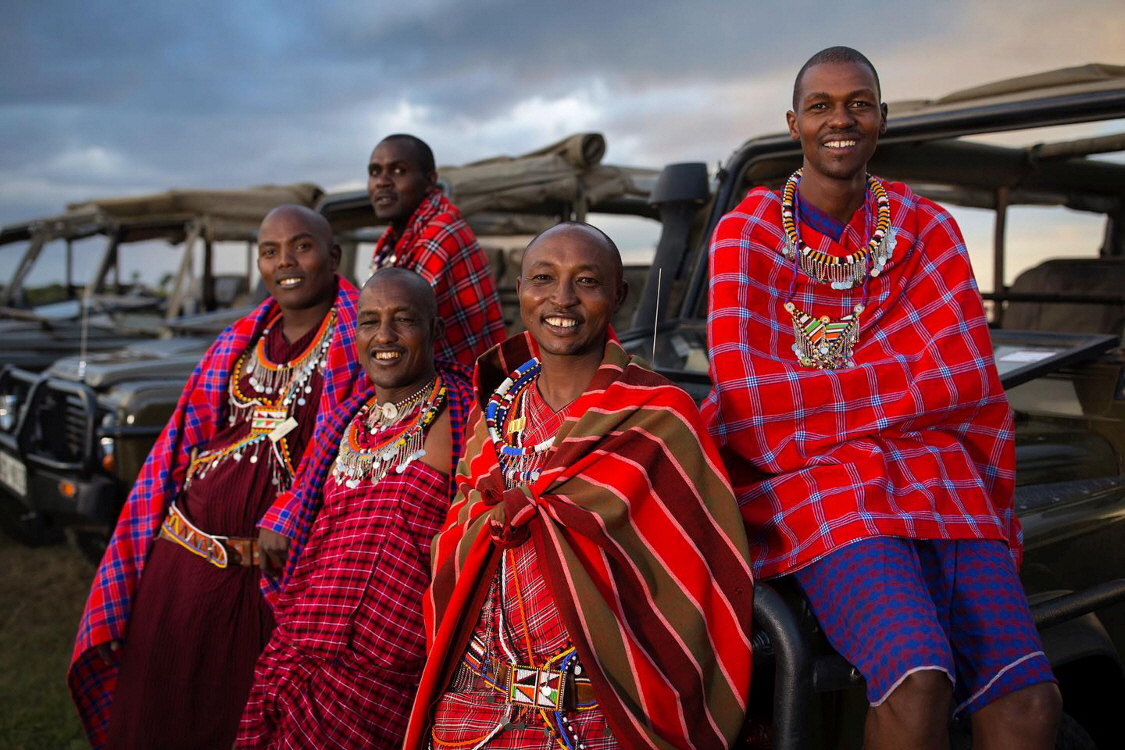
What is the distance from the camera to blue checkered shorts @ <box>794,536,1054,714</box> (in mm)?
1598

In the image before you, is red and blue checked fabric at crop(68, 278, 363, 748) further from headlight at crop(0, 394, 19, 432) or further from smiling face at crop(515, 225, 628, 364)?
headlight at crop(0, 394, 19, 432)

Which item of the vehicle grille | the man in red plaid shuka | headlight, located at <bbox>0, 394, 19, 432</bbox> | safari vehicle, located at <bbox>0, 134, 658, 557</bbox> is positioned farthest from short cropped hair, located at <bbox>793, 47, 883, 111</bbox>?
headlight, located at <bbox>0, 394, 19, 432</bbox>

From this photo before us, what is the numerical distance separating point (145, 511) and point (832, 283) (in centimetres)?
211

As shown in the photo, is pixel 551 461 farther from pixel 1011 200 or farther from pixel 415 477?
pixel 1011 200

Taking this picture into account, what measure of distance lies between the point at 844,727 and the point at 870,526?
0.39 meters

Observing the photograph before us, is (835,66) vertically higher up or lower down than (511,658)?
higher up

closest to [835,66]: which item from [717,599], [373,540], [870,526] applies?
[870,526]

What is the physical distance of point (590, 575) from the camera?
5.66ft

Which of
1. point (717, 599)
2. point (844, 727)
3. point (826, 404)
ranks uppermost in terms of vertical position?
point (826, 404)

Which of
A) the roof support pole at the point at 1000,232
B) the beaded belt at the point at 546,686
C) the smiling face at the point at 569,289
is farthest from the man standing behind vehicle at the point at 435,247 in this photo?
the roof support pole at the point at 1000,232

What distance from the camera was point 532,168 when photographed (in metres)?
7.47

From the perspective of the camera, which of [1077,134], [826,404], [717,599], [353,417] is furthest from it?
[1077,134]

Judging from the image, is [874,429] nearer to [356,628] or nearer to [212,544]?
[356,628]

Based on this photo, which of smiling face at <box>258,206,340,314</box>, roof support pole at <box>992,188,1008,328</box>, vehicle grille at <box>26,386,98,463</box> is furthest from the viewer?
vehicle grille at <box>26,386,98,463</box>
